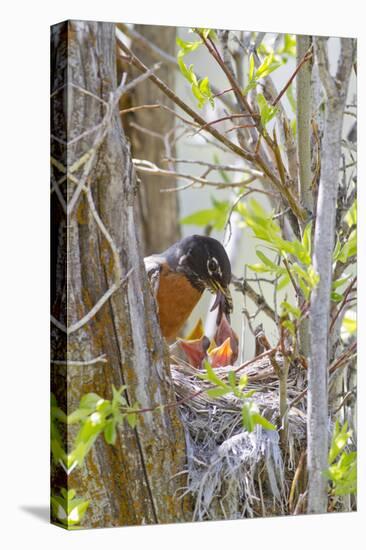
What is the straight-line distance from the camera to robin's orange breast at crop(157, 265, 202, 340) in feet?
12.6

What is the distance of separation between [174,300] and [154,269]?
0.13 meters

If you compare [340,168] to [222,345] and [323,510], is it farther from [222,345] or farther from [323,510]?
[323,510]

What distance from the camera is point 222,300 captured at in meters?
3.94

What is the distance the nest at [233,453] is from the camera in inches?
146

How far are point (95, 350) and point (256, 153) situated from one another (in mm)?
921

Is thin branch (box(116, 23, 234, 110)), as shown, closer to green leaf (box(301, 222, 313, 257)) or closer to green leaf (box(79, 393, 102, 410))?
green leaf (box(301, 222, 313, 257))

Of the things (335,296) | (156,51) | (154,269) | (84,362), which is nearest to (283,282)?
(335,296)

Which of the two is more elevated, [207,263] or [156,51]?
[156,51]

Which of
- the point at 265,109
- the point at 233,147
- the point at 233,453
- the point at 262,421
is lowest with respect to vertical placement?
the point at 233,453

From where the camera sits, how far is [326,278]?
3611mm

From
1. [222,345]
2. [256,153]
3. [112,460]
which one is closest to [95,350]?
[112,460]

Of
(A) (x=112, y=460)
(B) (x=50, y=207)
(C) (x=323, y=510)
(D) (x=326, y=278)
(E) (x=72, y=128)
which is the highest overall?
(E) (x=72, y=128)

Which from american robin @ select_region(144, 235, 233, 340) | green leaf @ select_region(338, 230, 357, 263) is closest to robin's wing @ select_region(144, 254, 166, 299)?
american robin @ select_region(144, 235, 233, 340)

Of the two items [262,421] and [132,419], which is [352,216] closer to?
[262,421]
